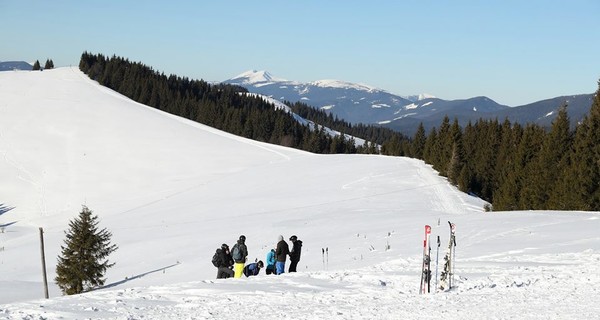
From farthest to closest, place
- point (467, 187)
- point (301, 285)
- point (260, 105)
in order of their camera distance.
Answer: point (260, 105)
point (467, 187)
point (301, 285)

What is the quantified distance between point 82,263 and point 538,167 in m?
Answer: 27.1

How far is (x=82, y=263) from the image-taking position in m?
25.0

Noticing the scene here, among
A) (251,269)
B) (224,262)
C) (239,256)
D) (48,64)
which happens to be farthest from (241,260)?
(48,64)

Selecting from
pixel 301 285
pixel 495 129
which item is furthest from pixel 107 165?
pixel 301 285

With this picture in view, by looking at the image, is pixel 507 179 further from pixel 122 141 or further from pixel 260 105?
pixel 260 105

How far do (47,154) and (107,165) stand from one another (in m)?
8.00

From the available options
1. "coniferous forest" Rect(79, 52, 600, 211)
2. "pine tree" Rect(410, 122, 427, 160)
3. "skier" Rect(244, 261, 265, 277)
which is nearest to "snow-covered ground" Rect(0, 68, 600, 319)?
"skier" Rect(244, 261, 265, 277)

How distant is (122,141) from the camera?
2741 inches

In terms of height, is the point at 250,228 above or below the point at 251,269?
above

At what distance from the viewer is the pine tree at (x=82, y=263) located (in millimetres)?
24547

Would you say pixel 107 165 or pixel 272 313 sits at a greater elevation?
pixel 107 165

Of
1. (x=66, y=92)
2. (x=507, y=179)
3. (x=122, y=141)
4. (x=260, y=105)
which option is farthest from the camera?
(x=260, y=105)

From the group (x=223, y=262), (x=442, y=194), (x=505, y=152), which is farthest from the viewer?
(x=505, y=152)

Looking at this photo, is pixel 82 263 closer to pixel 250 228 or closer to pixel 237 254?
pixel 250 228
